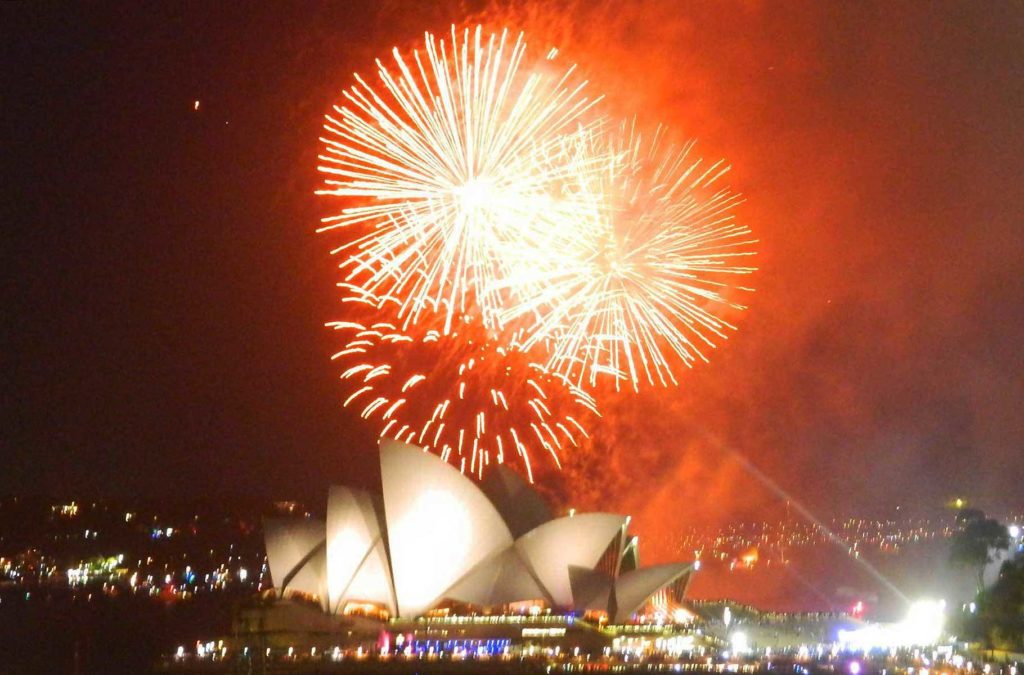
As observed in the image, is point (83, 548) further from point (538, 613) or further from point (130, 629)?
point (538, 613)

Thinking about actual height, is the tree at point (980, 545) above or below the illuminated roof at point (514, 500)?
below

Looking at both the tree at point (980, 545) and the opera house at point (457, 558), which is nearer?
the opera house at point (457, 558)

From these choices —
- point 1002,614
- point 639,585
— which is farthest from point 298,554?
point 1002,614

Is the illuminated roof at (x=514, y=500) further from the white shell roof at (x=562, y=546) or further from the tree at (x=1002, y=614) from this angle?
the tree at (x=1002, y=614)

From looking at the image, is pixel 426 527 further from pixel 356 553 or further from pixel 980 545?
pixel 980 545

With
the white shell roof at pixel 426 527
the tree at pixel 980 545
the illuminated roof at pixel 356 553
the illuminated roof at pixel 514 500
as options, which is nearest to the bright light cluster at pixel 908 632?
the tree at pixel 980 545

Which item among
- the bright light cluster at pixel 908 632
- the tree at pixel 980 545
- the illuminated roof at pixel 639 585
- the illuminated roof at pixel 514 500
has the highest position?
the illuminated roof at pixel 514 500

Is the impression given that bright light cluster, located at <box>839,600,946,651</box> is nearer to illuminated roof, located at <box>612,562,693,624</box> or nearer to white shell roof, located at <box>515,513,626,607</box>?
illuminated roof, located at <box>612,562,693,624</box>
